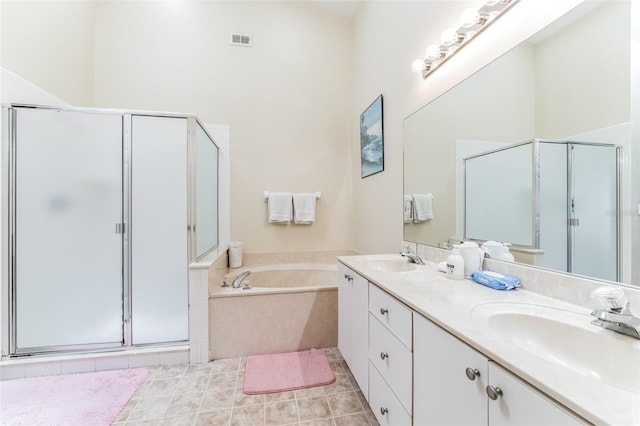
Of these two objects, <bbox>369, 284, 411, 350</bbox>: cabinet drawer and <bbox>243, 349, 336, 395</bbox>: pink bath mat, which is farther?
<bbox>243, 349, 336, 395</bbox>: pink bath mat

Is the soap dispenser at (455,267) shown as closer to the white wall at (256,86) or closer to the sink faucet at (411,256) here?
the sink faucet at (411,256)

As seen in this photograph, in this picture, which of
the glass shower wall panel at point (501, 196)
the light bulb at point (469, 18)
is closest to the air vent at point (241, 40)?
the light bulb at point (469, 18)

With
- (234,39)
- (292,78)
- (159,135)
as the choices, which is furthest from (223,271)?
(234,39)

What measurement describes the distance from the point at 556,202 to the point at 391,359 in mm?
882

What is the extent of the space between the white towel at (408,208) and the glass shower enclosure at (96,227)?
163 cm

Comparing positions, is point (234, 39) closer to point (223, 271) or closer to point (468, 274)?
point (223, 271)

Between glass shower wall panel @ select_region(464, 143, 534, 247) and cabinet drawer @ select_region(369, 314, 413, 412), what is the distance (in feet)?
2.25

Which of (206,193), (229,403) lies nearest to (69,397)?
(229,403)

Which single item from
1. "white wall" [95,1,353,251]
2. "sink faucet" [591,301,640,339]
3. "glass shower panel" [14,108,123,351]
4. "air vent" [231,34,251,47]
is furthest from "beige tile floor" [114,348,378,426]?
"air vent" [231,34,251,47]

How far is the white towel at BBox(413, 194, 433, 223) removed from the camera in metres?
1.65

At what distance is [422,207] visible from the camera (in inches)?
67.6

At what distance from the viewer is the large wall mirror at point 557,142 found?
750mm

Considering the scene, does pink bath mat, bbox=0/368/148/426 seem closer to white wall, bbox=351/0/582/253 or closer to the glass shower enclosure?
the glass shower enclosure

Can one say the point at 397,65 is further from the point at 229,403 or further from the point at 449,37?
the point at 229,403
